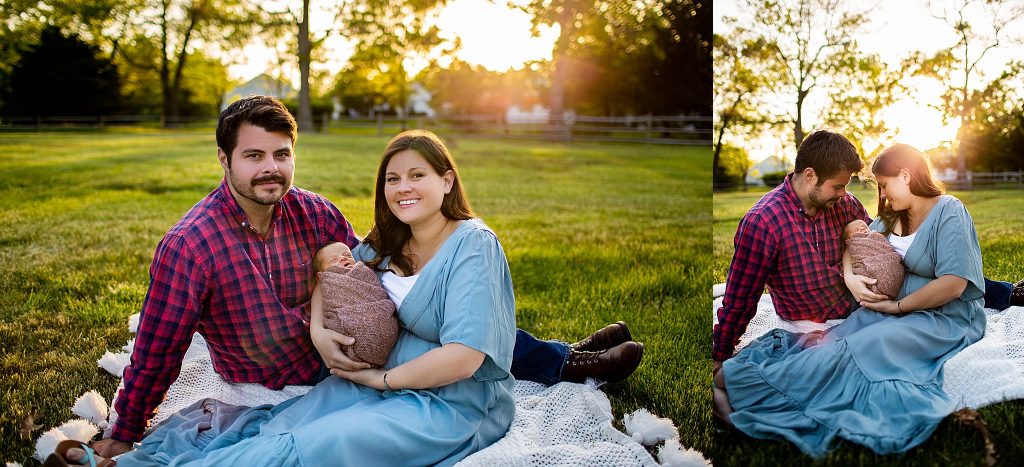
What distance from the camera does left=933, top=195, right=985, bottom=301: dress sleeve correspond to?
2.02 meters

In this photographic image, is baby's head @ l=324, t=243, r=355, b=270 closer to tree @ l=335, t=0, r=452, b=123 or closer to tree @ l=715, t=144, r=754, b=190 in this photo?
tree @ l=715, t=144, r=754, b=190

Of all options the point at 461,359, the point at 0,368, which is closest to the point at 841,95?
the point at 461,359

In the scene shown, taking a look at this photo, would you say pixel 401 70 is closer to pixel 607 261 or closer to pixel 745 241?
pixel 607 261

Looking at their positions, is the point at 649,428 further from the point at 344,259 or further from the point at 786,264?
the point at 344,259

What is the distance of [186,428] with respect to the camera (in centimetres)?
287

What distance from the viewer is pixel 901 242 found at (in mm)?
2066

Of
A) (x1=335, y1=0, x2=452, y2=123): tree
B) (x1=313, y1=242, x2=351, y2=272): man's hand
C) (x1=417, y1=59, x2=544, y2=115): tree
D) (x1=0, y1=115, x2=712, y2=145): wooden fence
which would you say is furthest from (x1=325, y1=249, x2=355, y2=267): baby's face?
(x1=0, y1=115, x2=712, y2=145): wooden fence

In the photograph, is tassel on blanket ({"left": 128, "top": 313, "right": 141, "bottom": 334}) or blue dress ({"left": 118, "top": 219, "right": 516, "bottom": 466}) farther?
tassel on blanket ({"left": 128, "top": 313, "right": 141, "bottom": 334})

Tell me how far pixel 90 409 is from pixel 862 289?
10.1ft

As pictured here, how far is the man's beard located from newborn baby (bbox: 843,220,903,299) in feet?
6.59

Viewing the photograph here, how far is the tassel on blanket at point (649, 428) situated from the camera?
3051 millimetres

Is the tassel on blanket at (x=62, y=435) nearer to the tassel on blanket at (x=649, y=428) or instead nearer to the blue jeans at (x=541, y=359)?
the blue jeans at (x=541, y=359)

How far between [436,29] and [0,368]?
188 inches

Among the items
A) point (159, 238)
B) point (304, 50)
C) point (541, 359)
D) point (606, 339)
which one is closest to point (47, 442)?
point (541, 359)
